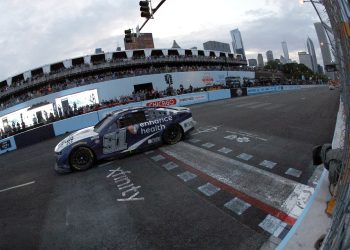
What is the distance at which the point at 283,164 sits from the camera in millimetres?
6562

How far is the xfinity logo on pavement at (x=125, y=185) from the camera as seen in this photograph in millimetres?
5984

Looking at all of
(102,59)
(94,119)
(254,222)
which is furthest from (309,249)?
(102,59)

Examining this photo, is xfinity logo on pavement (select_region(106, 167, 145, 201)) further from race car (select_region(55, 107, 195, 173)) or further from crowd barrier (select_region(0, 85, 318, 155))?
crowd barrier (select_region(0, 85, 318, 155))

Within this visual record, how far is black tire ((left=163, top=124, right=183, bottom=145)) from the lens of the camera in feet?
32.3

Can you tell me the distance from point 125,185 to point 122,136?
2524mm

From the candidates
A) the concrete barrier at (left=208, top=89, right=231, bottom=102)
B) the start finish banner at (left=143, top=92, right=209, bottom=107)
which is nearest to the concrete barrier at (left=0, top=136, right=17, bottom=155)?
the start finish banner at (left=143, top=92, right=209, bottom=107)

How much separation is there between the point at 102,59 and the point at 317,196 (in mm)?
51293

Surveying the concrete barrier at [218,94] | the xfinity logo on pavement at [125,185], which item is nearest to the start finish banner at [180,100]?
the concrete barrier at [218,94]

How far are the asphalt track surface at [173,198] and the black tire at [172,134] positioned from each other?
1.40 feet

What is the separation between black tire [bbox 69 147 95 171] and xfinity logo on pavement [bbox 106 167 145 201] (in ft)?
3.00

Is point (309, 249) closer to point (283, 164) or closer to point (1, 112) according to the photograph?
point (283, 164)

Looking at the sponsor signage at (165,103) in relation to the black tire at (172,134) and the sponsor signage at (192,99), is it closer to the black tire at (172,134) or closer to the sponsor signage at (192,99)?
the sponsor signage at (192,99)

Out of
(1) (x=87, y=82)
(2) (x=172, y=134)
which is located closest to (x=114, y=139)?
(2) (x=172, y=134)

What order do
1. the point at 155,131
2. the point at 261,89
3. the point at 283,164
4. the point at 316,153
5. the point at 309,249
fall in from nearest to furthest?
the point at 309,249, the point at 316,153, the point at 283,164, the point at 155,131, the point at 261,89
